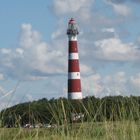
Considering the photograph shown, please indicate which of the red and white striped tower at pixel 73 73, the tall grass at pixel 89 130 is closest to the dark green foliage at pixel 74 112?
the tall grass at pixel 89 130

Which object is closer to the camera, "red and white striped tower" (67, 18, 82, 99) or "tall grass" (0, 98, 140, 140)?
"tall grass" (0, 98, 140, 140)

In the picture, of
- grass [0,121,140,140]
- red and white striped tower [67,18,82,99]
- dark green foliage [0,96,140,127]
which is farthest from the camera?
red and white striped tower [67,18,82,99]

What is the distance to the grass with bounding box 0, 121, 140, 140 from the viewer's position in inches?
173

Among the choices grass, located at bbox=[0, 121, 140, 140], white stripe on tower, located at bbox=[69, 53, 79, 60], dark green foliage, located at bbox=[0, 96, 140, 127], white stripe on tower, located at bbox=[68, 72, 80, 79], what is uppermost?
white stripe on tower, located at bbox=[69, 53, 79, 60]

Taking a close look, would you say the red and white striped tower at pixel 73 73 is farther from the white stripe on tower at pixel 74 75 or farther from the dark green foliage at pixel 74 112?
the dark green foliage at pixel 74 112

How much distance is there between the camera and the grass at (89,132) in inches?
173

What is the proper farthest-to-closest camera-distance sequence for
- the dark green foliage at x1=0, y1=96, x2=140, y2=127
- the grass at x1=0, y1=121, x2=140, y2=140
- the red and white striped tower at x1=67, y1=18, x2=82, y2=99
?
the red and white striped tower at x1=67, y1=18, x2=82, y2=99 → the dark green foliage at x1=0, y1=96, x2=140, y2=127 → the grass at x1=0, y1=121, x2=140, y2=140

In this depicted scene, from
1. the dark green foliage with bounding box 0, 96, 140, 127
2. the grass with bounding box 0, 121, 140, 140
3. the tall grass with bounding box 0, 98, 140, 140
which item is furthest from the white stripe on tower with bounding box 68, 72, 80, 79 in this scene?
the grass with bounding box 0, 121, 140, 140

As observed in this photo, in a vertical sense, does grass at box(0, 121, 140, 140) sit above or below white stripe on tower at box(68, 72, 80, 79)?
below

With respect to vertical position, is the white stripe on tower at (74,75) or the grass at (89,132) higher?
the white stripe on tower at (74,75)

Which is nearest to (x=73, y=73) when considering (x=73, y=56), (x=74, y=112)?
(x=73, y=56)

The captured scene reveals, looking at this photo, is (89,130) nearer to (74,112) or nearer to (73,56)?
(74,112)

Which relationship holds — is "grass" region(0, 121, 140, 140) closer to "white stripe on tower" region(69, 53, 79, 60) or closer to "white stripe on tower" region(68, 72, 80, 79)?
"white stripe on tower" region(68, 72, 80, 79)

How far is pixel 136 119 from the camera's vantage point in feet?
18.1
